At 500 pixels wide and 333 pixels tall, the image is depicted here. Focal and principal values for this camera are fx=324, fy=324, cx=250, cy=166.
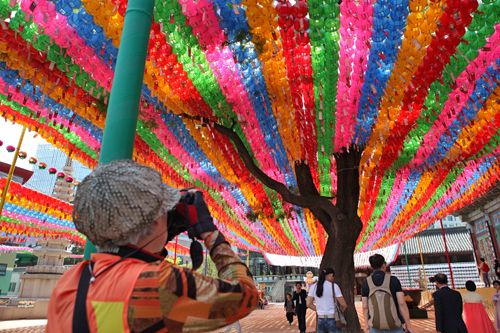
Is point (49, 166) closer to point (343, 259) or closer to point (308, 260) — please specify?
point (308, 260)

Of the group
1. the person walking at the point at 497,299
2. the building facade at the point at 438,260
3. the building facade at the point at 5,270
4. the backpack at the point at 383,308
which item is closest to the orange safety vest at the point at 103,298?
the backpack at the point at 383,308

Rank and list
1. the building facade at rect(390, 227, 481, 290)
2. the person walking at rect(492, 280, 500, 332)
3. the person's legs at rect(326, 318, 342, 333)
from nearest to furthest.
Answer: the person's legs at rect(326, 318, 342, 333) → the person walking at rect(492, 280, 500, 332) → the building facade at rect(390, 227, 481, 290)

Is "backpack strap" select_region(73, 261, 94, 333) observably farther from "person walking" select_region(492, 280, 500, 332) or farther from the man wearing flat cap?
"person walking" select_region(492, 280, 500, 332)

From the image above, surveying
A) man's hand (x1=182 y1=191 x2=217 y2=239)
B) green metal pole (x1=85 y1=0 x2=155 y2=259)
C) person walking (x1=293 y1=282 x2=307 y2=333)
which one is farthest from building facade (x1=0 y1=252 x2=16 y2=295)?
man's hand (x1=182 y1=191 x2=217 y2=239)

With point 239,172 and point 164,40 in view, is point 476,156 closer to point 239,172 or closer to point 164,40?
point 239,172

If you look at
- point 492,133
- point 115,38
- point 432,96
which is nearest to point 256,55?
point 115,38

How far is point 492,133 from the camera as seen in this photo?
5.41 meters

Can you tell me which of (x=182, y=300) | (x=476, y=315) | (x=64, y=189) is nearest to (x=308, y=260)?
(x=64, y=189)

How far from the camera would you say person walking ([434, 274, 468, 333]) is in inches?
147

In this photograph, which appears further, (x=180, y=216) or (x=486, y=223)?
(x=486, y=223)

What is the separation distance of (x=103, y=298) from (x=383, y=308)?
3.04 m

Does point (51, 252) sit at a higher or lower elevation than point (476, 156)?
lower

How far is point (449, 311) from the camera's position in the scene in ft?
12.6

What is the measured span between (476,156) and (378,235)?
8582 mm
